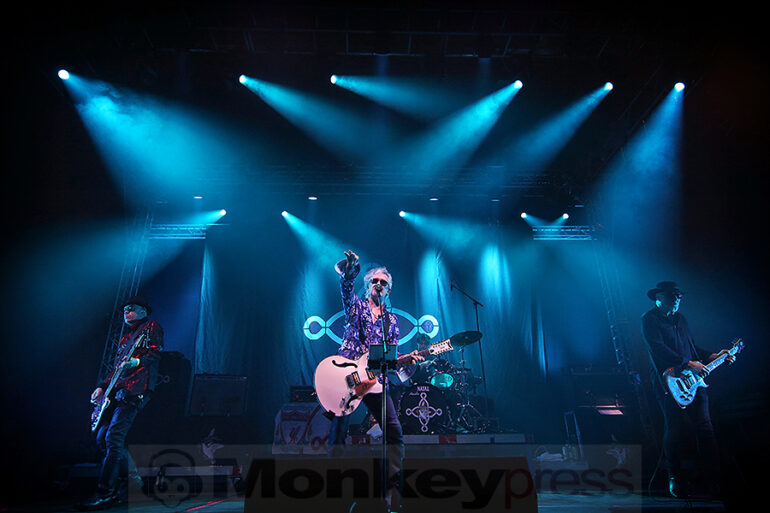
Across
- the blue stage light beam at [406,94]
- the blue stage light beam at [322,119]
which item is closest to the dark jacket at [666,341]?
the blue stage light beam at [406,94]

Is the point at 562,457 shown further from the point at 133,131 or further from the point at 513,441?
the point at 133,131

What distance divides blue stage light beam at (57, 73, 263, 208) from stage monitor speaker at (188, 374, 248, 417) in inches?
162

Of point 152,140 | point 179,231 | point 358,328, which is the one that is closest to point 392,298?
point 358,328

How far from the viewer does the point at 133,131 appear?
838 cm

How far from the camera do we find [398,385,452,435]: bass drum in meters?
7.25

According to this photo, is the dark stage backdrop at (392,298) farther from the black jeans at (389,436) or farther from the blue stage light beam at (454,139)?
the black jeans at (389,436)

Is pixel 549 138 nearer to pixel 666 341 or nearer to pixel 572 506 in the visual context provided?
pixel 666 341

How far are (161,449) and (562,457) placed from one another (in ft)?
21.8

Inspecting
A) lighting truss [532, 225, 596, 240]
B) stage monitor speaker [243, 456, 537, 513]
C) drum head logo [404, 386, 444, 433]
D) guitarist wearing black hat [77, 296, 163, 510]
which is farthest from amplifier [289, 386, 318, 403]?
lighting truss [532, 225, 596, 240]

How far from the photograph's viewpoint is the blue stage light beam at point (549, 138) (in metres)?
8.39

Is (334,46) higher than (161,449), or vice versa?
(334,46)

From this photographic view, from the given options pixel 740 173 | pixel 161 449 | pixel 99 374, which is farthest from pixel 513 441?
pixel 99 374

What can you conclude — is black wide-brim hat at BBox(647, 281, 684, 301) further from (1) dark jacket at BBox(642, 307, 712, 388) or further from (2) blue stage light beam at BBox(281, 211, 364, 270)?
(2) blue stage light beam at BBox(281, 211, 364, 270)

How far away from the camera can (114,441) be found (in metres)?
4.98
